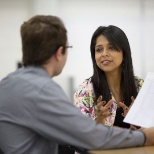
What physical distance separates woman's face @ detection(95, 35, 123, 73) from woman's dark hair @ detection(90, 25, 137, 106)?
0.10 ft

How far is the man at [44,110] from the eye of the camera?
1.00 metres

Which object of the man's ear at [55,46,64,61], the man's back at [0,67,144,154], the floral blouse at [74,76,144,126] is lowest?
the floral blouse at [74,76,144,126]

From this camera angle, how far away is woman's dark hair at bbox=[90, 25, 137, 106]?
1868 mm

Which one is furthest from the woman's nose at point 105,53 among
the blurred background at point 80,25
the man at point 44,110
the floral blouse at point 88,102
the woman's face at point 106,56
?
the blurred background at point 80,25

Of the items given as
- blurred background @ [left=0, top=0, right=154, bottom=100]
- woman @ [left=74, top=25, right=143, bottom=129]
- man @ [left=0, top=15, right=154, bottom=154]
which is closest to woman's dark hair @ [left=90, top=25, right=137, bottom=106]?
woman @ [left=74, top=25, right=143, bottom=129]

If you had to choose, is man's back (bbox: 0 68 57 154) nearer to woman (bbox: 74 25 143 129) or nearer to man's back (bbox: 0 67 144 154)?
man's back (bbox: 0 67 144 154)

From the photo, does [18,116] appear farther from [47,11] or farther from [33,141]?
[47,11]

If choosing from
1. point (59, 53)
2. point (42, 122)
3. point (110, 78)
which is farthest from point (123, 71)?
point (42, 122)

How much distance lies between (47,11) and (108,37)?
2.25 metres

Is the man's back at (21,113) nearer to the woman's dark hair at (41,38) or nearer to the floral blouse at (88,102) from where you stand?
the woman's dark hair at (41,38)

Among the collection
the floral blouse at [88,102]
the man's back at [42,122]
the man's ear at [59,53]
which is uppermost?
the man's ear at [59,53]

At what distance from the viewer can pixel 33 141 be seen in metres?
1.09

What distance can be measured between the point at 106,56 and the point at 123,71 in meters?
0.20

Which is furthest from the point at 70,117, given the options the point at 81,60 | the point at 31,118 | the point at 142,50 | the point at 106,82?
the point at 142,50
